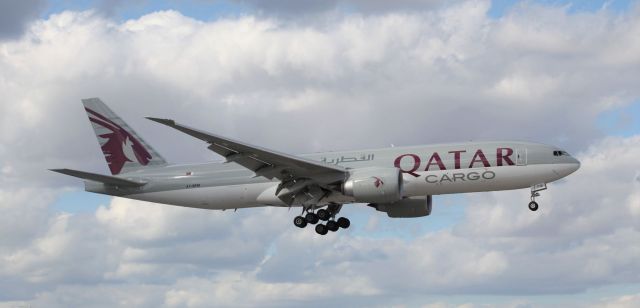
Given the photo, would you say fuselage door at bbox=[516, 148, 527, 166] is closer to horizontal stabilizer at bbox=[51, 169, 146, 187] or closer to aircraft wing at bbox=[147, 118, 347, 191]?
aircraft wing at bbox=[147, 118, 347, 191]

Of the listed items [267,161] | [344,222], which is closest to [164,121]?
[267,161]

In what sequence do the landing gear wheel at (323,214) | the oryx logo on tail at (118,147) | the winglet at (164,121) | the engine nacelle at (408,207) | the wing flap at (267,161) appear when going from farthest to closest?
the oryx logo on tail at (118,147) → the engine nacelle at (408,207) → the landing gear wheel at (323,214) → the wing flap at (267,161) → the winglet at (164,121)

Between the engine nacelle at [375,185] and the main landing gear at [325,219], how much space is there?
4.11 metres

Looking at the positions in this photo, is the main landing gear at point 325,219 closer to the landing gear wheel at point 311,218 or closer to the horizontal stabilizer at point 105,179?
the landing gear wheel at point 311,218

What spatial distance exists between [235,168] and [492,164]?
14.0 metres

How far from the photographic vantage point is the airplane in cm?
5359

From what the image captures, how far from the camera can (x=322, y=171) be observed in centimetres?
5456

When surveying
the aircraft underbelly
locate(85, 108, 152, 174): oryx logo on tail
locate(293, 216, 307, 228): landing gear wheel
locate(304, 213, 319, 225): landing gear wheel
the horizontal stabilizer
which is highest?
locate(85, 108, 152, 174): oryx logo on tail

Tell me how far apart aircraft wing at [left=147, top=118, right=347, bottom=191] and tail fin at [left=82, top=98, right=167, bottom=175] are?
9230 mm

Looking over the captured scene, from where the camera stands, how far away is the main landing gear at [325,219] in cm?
5739

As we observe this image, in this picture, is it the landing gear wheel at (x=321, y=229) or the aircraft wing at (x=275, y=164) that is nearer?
the aircraft wing at (x=275, y=164)

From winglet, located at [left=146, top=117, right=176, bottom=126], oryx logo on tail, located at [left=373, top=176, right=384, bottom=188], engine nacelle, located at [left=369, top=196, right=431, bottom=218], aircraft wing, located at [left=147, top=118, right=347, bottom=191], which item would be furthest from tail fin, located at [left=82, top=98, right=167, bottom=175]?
winglet, located at [left=146, top=117, right=176, bottom=126]

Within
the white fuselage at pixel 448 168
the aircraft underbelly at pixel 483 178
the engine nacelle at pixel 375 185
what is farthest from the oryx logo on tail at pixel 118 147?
the aircraft underbelly at pixel 483 178

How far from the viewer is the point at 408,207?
61500 millimetres
